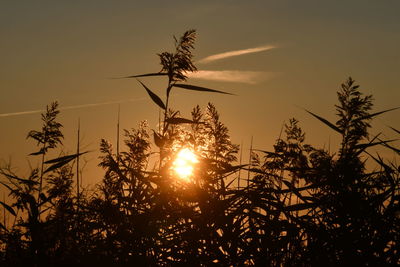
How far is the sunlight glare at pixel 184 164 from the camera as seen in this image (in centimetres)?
365

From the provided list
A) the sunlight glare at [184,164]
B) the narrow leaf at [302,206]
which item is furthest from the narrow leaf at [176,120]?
the narrow leaf at [302,206]

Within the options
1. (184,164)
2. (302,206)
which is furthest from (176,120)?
(302,206)

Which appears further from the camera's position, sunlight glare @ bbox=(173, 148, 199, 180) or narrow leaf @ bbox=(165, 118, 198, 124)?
narrow leaf @ bbox=(165, 118, 198, 124)

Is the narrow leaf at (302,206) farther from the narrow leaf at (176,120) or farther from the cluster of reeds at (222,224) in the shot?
the narrow leaf at (176,120)

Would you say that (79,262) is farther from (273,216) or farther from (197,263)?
(273,216)

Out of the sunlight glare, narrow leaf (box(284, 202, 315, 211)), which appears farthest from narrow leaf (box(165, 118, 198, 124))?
narrow leaf (box(284, 202, 315, 211))

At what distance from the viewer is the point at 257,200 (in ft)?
10.4

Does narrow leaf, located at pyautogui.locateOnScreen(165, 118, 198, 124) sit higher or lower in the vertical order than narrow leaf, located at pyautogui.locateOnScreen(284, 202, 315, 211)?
higher

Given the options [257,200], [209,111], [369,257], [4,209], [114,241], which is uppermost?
[209,111]

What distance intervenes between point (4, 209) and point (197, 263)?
2.94 meters

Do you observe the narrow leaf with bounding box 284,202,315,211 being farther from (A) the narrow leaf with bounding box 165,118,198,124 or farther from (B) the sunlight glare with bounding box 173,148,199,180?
(A) the narrow leaf with bounding box 165,118,198,124

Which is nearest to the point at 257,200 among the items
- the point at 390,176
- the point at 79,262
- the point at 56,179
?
the point at 390,176

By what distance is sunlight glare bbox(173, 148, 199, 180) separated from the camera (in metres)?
3.65

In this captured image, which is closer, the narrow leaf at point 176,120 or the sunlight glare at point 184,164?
the sunlight glare at point 184,164
